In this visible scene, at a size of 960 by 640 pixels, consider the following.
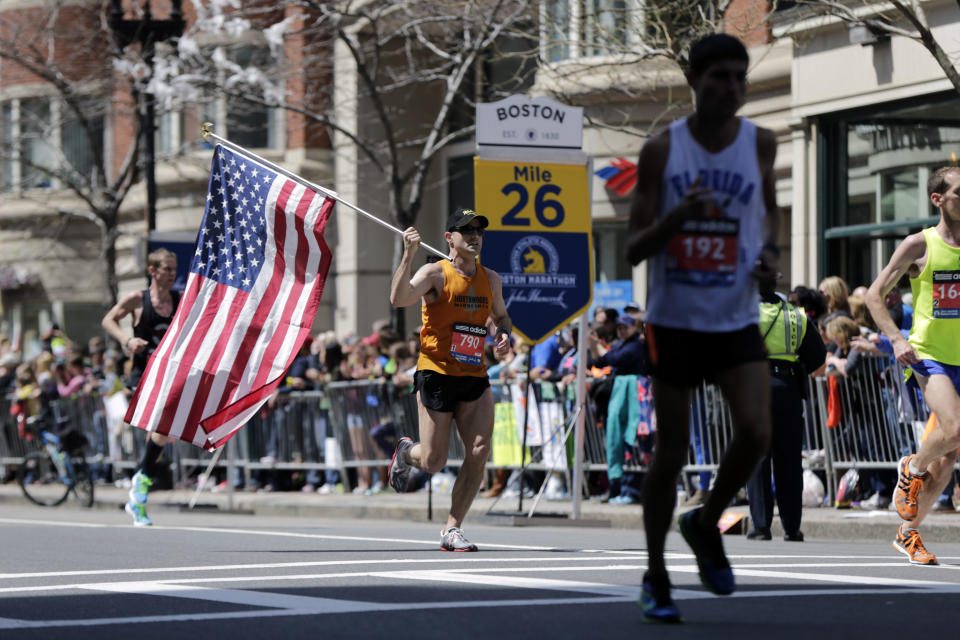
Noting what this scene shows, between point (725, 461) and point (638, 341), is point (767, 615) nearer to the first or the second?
point (725, 461)

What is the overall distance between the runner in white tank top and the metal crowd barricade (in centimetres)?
552

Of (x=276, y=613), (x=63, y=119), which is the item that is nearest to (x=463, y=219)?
(x=276, y=613)

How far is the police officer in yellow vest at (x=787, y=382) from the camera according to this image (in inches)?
463

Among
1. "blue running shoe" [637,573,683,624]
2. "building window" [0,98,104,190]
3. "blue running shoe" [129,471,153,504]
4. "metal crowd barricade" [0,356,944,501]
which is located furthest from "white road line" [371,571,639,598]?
"building window" [0,98,104,190]

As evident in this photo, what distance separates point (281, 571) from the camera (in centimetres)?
905

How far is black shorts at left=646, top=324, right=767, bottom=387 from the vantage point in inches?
250

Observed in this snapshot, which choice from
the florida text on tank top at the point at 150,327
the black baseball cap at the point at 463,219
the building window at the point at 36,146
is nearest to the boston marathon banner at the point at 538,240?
the florida text on tank top at the point at 150,327

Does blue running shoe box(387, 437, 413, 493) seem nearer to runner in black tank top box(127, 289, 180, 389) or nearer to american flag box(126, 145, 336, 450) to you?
american flag box(126, 145, 336, 450)

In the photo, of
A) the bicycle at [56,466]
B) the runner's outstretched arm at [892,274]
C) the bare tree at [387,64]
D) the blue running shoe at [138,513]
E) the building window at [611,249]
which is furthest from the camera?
the building window at [611,249]

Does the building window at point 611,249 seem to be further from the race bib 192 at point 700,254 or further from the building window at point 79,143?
the race bib 192 at point 700,254

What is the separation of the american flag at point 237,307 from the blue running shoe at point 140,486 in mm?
2863

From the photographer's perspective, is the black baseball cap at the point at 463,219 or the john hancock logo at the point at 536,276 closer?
the black baseball cap at the point at 463,219

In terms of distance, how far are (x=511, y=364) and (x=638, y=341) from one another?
2367 mm

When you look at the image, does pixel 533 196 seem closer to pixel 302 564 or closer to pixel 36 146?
pixel 302 564
